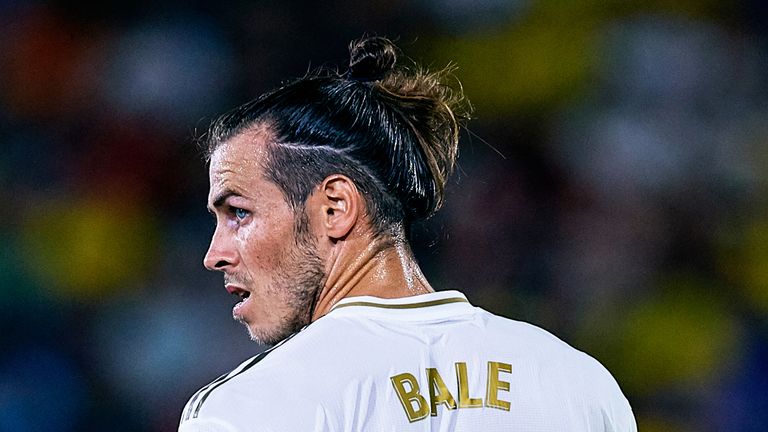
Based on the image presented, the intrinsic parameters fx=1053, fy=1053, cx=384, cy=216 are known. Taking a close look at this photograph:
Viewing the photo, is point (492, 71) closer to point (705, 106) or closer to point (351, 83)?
point (705, 106)

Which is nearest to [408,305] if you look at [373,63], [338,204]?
[338,204]

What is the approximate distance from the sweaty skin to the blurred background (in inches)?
87.8

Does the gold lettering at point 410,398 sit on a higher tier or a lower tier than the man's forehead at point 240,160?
lower

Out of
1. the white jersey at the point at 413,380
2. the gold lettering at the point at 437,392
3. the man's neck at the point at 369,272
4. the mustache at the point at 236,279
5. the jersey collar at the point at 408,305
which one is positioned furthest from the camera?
the mustache at the point at 236,279

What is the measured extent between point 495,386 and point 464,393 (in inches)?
2.3

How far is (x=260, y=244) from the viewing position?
1.83m

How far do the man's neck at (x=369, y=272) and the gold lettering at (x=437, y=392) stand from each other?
230 millimetres

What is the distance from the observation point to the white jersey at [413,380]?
1.41 meters

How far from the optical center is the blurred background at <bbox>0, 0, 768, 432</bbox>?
13.1 feet

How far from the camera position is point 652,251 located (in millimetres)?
4105

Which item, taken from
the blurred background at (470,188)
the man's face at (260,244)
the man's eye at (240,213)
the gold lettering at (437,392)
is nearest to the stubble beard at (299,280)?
the man's face at (260,244)

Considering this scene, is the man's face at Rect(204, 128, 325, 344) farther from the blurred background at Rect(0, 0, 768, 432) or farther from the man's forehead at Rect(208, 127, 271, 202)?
the blurred background at Rect(0, 0, 768, 432)

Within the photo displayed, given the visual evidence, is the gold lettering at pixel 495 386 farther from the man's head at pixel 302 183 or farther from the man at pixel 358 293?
the man's head at pixel 302 183

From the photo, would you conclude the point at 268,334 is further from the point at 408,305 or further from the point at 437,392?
the point at 437,392
